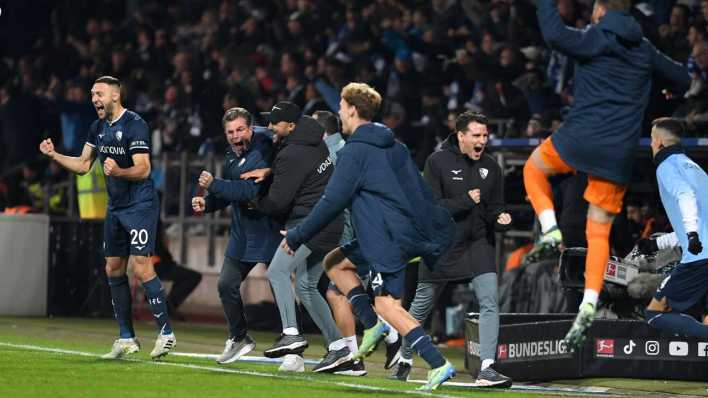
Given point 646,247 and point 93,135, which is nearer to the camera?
point 93,135

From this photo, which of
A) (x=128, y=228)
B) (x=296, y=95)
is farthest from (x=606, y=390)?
(x=296, y=95)

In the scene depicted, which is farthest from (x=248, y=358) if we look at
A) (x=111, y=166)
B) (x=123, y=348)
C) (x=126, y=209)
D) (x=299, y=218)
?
(x=111, y=166)

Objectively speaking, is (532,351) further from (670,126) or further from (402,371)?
(670,126)

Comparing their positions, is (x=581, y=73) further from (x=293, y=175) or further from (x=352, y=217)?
(x=293, y=175)

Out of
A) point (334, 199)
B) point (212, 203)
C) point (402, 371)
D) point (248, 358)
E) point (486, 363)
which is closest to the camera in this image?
point (334, 199)

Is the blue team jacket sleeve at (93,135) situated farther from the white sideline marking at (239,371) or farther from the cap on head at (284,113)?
the white sideline marking at (239,371)

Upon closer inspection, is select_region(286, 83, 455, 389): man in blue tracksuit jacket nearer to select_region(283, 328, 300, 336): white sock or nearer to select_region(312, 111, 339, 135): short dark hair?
select_region(283, 328, 300, 336): white sock

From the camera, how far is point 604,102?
28.9 ft

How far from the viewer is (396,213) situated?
9.66 m

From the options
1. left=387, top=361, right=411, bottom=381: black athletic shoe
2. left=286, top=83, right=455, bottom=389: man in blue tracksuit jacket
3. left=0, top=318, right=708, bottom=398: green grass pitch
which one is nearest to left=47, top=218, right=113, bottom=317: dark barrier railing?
left=0, top=318, right=708, bottom=398: green grass pitch

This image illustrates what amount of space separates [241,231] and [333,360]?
1331 millimetres

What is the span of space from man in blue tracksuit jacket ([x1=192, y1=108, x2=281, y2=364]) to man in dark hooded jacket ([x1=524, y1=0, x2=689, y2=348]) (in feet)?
10.7

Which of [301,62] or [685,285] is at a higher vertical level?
[301,62]

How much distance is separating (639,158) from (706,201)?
4269 mm
